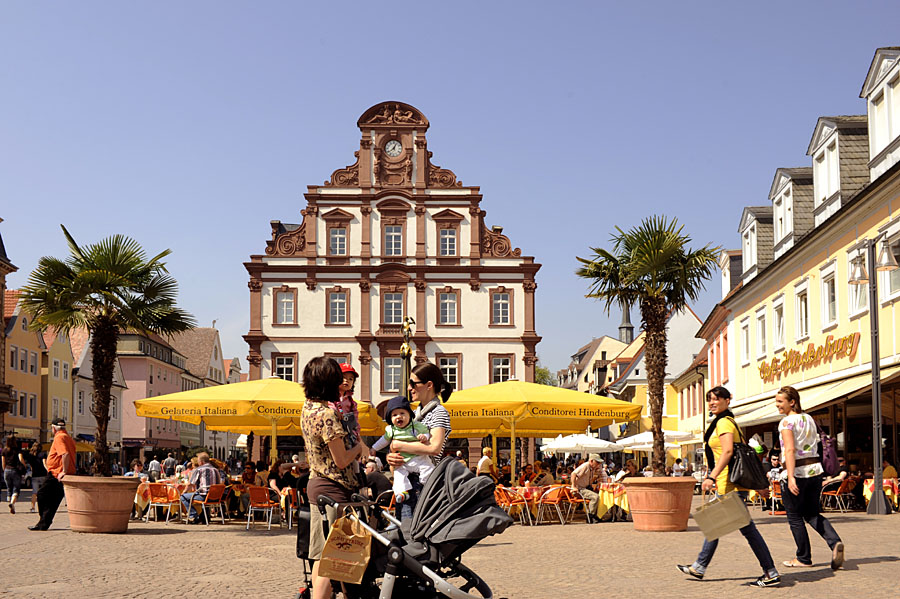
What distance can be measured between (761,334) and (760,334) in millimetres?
64

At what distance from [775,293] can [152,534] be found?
20607 mm

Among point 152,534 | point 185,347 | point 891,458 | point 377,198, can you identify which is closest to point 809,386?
point 891,458

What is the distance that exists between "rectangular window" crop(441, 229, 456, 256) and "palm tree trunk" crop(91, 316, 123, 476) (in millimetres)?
33847

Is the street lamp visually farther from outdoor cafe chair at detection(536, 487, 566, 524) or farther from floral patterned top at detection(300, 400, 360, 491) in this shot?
floral patterned top at detection(300, 400, 360, 491)

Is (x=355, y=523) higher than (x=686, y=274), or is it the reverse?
(x=686, y=274)

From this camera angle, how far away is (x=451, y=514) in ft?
20.4

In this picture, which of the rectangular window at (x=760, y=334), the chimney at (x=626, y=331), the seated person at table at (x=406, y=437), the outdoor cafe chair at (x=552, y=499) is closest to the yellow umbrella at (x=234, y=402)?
the outdoor cafe chair at (x=552, y=499)

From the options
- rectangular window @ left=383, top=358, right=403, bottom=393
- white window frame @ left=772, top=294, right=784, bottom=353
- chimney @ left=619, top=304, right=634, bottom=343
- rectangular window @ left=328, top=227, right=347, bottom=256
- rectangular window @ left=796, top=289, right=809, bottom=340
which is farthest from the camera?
chimney @ left=619, top=304, right=634, bottom=343

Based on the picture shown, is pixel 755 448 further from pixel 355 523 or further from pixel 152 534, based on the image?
pixel 152 534

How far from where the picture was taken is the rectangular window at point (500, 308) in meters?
53.7

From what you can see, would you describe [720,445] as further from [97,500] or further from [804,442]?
[97,500]

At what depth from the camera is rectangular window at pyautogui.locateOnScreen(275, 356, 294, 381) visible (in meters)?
52.2

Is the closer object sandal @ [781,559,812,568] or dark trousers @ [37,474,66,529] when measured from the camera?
sandal @ [781,559,812,568]

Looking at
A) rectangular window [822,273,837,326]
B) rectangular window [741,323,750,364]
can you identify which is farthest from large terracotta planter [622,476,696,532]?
rectangular window [741,323,750,364]
